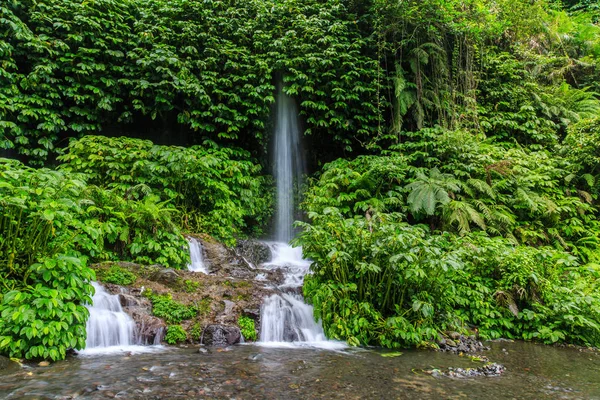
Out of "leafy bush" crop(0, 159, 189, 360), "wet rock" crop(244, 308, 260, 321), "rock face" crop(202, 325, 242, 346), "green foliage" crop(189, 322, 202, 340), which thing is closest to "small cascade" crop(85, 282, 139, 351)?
"leafy bush" crop(0, 159, 189, 360)

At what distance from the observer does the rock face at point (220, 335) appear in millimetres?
5336

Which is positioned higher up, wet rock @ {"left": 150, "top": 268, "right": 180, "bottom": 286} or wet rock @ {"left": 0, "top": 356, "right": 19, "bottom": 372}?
wet rock @ {"left": 150, "top": 268, "right": 180, "bottom": 286}

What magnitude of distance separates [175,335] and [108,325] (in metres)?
0.90

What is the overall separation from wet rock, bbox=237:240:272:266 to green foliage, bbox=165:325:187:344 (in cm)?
400

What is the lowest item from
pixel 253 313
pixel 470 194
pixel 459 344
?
pixel 459 344

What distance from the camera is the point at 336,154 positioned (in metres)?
13.1

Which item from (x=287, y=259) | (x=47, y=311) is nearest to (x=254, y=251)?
(x=287, y=259)

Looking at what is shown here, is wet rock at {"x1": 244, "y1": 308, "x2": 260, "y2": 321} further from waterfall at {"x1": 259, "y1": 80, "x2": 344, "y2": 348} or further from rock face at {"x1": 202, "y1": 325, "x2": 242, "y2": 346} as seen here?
rock face at {"x1": 202, "y1": 325, "x2": 242, "y2": 346}

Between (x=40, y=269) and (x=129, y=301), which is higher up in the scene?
(x=40, y=269)

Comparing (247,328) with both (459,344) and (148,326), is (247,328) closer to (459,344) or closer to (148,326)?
(148,326)

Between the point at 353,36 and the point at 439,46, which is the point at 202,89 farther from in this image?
the point at 439,46

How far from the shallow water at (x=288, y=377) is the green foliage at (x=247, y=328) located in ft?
1.27

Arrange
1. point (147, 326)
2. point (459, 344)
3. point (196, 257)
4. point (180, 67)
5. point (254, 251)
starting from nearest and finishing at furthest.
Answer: point (147, 326), point (459, 344), point (196, 257), point (254, 251), point (180, 67)

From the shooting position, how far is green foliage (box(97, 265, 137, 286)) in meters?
6.00
